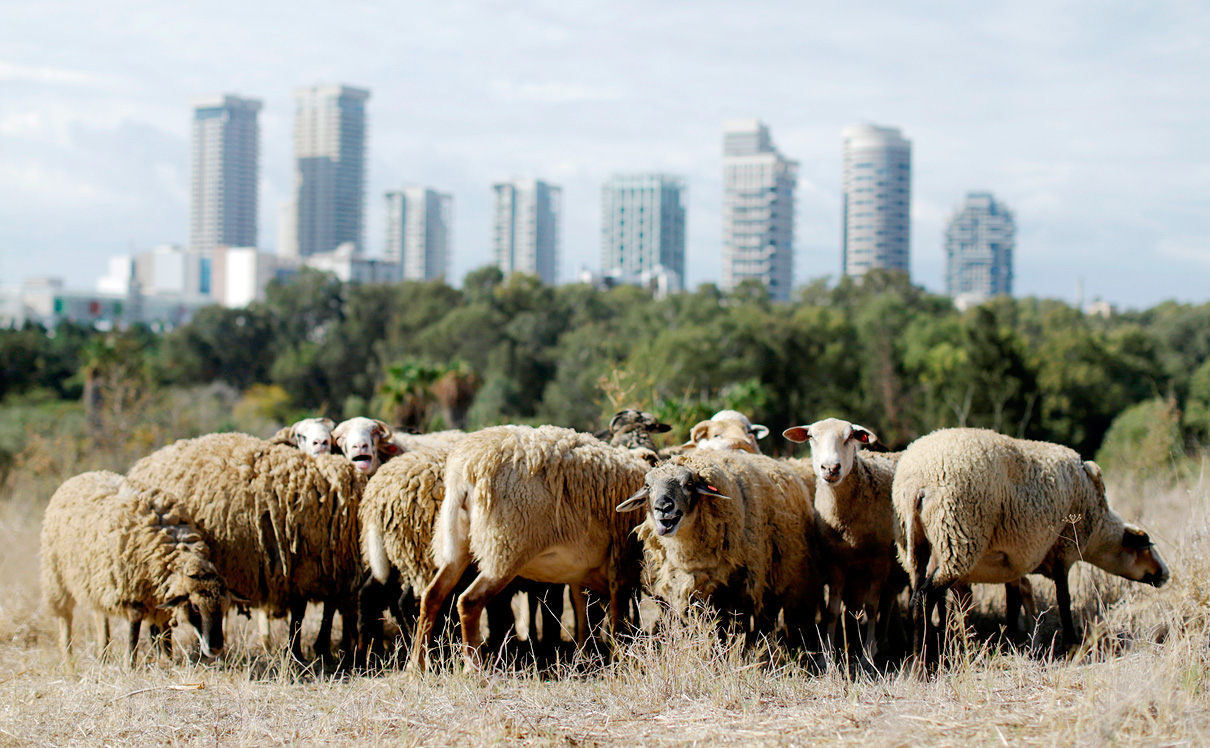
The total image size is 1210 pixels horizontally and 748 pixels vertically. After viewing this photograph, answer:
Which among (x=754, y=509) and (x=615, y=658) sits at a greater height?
(x=754, y=509)

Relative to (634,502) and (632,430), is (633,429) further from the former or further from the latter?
(634,502)

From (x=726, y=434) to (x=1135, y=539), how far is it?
3231 millimetres

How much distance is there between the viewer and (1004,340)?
46938 mm

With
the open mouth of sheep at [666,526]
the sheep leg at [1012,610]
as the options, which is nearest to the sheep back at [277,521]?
the open mouth of sheep at [666,526]

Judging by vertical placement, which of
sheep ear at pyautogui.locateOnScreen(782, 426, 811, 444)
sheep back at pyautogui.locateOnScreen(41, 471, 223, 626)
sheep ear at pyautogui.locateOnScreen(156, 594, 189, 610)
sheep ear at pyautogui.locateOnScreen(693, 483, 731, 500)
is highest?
sheep ear at pyautogui.locateOnScreen(782, 426, 811, 444)

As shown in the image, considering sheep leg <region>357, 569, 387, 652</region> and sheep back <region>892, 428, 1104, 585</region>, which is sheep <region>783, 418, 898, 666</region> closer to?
sheep back <region>892, 428, 1104, 585</region>

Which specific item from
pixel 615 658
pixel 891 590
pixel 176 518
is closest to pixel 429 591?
pixel 615 658

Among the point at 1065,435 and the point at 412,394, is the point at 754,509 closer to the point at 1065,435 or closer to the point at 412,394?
the point at 412,394

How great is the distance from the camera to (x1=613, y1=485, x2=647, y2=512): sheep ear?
6492 millimetres

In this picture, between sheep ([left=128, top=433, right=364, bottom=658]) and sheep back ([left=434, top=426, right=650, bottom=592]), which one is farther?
sheep ([left=128, top=433, right=364, bottom=658])

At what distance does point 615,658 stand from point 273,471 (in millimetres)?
3000

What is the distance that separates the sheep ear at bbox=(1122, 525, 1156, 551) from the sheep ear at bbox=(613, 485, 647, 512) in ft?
12.3

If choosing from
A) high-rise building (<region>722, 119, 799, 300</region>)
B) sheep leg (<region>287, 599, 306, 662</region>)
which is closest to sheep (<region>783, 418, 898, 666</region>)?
sheep leg (<region>287, 599, 306, 662</region>)

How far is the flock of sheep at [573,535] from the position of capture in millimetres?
6664
